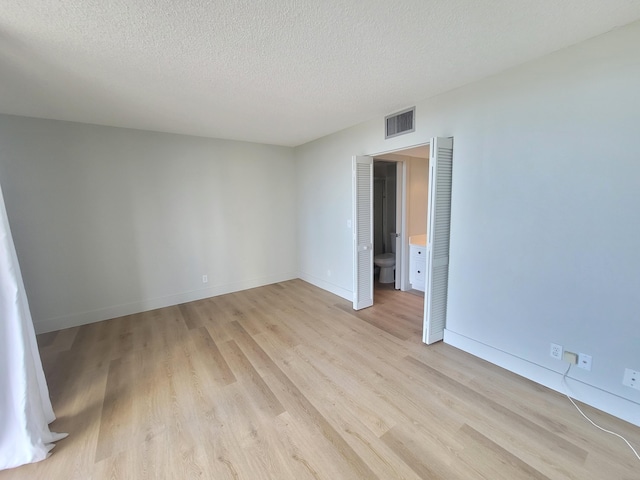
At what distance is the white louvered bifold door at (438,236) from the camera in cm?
247

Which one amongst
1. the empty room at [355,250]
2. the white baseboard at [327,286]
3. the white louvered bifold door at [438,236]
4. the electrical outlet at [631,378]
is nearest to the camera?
the empty room at [355,250]

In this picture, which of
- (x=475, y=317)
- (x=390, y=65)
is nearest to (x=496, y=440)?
(x=475, y=317)

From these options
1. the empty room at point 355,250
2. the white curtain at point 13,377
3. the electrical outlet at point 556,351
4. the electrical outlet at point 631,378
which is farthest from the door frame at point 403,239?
the white curtain at point 13,377

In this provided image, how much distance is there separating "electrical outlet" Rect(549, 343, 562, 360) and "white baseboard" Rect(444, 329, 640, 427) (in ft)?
0.42

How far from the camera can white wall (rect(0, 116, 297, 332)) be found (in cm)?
300

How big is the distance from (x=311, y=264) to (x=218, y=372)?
8.80ft

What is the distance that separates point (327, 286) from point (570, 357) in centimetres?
Result: 304

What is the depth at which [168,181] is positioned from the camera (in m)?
3.75

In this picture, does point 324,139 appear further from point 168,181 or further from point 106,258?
point 106,258

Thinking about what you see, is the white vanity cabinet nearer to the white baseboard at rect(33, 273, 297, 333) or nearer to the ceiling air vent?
the ceiling air vent

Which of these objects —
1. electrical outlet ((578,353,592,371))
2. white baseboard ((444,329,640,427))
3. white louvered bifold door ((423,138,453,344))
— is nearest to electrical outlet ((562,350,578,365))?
electrical outlet ((578,353,592,371))

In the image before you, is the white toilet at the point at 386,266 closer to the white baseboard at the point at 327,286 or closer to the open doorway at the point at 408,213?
the open doorway at the point at 408,213

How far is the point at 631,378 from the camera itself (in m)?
1.69

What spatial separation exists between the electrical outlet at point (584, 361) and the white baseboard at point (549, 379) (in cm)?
12
